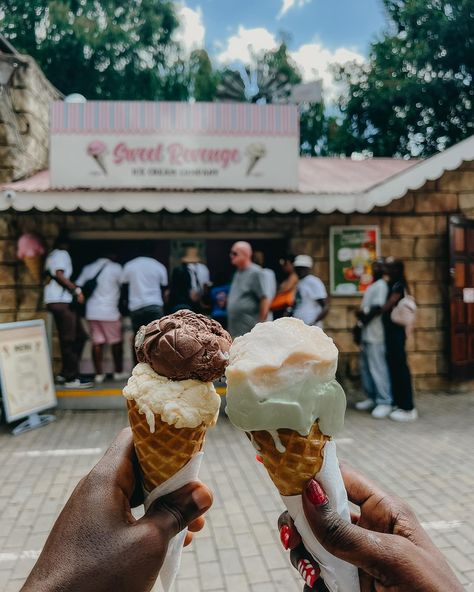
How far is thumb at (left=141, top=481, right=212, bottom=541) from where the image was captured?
4.72 feet

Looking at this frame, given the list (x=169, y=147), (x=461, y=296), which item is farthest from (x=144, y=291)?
(x=461, y=296)

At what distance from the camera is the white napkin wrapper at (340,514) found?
1.42 metres

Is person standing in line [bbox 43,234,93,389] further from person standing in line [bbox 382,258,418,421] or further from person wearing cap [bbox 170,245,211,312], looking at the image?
person standing in line [bbox 382,258,418,421]

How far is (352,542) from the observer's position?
130 centimetres

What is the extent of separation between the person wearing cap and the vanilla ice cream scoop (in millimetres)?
5160

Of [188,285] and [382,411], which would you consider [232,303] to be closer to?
[188,285]

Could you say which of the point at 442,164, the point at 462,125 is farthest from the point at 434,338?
the point at 462,125

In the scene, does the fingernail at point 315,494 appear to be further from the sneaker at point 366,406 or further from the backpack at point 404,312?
the sneaker at point 366,406

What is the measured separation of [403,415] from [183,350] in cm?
540

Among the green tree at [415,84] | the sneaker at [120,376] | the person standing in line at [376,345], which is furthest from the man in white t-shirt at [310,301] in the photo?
the green tree at [415,84]

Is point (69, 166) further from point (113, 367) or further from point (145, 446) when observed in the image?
point (145, 446)

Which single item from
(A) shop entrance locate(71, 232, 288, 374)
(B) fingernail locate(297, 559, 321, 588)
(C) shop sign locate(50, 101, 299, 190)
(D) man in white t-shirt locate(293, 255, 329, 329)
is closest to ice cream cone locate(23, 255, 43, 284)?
(A) shop entrance locate(71, 232, 288, 374)

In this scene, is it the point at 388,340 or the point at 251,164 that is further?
the point at 251,164

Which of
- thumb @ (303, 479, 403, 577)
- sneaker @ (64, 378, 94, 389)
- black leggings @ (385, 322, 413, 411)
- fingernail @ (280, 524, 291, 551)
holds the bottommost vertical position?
sneaker @ (64, 378, 94, 389)
